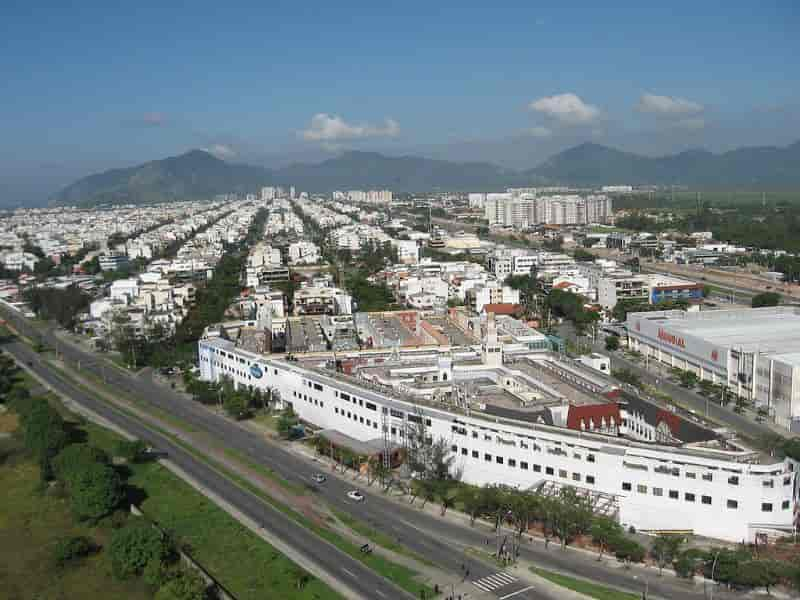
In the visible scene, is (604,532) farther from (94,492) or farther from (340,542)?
(94,492)

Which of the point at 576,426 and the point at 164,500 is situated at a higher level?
the point at 576,426

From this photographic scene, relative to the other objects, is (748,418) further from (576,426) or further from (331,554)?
(331,554)

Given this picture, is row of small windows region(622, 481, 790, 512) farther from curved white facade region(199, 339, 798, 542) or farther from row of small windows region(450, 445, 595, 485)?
row of small windows region(450, 445, 595, 485)

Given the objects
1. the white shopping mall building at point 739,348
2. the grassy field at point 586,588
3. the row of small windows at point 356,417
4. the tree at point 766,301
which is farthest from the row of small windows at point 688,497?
the tree at point 766,301

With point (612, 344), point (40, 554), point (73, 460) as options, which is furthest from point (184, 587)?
point (612, 344)

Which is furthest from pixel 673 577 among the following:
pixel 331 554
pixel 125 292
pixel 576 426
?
pixel 125 292
